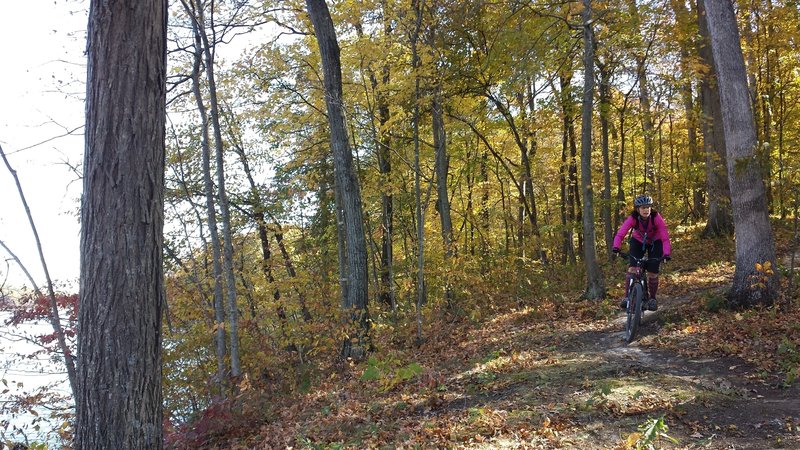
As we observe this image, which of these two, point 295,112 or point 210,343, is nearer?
point 210,343

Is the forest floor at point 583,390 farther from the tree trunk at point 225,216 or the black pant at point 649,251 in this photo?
the tree trunk at point 225,216

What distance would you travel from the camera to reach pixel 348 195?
31.1 feet

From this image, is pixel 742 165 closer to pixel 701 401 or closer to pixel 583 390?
pixel 701 401

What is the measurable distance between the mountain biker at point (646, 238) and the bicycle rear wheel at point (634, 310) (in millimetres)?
92

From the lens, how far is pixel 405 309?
12922 millimetres

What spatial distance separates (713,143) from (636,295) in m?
8.04

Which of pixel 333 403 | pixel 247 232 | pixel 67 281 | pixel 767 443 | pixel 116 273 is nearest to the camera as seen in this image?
pixel 116 273

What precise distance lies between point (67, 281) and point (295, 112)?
6983 millimetres

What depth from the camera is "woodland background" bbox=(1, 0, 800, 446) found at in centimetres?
957

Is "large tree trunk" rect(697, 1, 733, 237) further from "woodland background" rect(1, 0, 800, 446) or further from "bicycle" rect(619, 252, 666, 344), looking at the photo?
"bicycle" rect(619, 252, 666, 344)

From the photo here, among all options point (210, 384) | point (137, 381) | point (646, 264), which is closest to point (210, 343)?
point (210, 384)

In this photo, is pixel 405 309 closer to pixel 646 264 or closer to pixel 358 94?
pixel 358 94

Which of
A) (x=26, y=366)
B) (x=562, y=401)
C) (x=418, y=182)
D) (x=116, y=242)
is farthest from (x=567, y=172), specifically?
(x=26, y=366)

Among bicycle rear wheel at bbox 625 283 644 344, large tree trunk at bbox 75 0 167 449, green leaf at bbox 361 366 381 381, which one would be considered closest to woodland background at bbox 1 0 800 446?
green leaf at bbox 361 366 381 381
